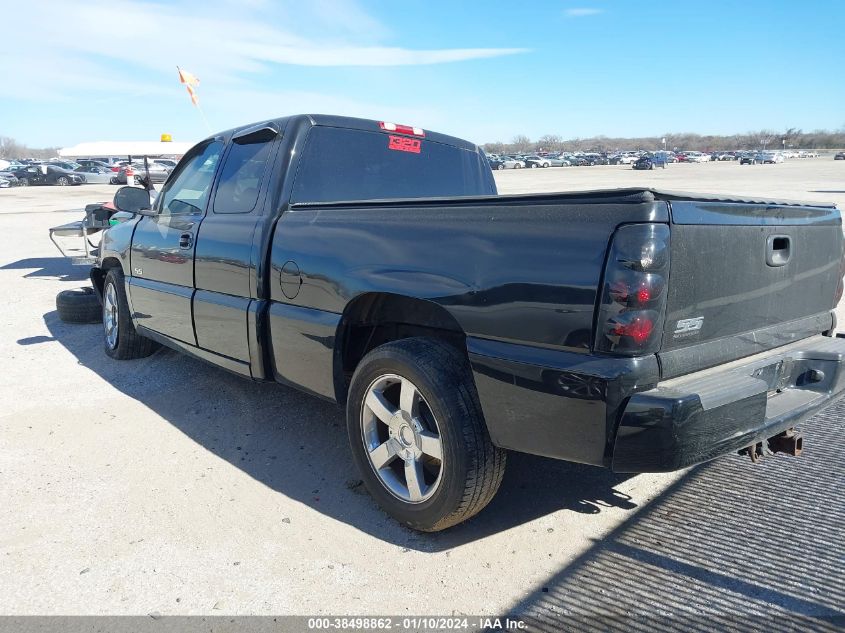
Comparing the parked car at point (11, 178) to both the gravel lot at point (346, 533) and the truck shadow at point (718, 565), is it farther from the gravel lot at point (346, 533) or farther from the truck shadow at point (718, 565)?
the truck shadow at point (718, 565)

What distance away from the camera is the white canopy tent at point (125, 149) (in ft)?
28.9

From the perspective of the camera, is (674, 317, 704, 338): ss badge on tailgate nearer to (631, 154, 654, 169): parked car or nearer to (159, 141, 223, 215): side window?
(159, 141, 223, 215): side window

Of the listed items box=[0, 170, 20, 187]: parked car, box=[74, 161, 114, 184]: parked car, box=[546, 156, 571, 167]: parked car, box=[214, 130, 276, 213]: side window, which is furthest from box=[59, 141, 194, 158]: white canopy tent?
box=[546, 156, 571, 167]: parked car

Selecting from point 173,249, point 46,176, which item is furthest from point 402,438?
point 46,176

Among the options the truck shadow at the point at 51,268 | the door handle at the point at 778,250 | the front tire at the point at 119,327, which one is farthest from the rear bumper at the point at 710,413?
the truck shadow at the point at 51,268

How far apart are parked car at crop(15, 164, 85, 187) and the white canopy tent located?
39.4m

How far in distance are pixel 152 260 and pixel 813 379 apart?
170 inches

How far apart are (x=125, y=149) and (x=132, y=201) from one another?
15.7 ft

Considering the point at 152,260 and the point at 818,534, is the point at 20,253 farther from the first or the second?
the point at 818,534

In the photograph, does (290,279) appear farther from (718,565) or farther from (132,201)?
(718,565)

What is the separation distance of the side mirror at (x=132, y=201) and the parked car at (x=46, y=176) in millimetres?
44375

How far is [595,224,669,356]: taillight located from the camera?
219 cm

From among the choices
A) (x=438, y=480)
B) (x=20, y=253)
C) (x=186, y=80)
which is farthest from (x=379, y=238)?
(x=20, y=253)

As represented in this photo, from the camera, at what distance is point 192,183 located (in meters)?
4.67
